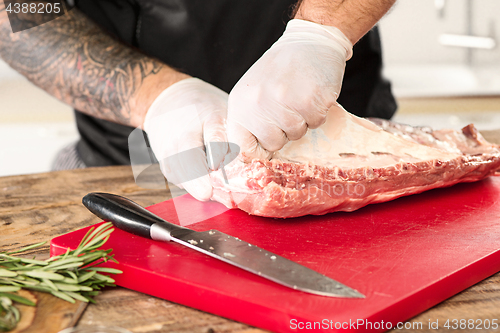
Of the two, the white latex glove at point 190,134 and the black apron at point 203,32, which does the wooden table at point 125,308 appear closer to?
the white latex glove at point 190,134

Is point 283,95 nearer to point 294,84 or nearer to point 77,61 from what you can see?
point 294,84

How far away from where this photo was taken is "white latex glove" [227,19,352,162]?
4.89 ft

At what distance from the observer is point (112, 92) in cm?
240

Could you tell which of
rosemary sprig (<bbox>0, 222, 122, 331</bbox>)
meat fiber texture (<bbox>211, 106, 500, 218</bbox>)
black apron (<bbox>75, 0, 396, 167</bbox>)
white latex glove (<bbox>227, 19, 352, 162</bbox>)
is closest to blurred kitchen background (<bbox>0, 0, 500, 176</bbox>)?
black apron (<bbox>75, 0, 396, 167</bbox>)

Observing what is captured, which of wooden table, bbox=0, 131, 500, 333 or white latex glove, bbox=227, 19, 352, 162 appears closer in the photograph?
wooden table, bbox=0, 131, 500, 333

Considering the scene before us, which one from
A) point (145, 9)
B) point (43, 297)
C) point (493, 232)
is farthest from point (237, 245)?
point (145, 9)

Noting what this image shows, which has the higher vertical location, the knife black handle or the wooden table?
the knife black handle

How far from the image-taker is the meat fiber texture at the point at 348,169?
4.79 feet

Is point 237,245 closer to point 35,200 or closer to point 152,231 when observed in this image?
point 152,231

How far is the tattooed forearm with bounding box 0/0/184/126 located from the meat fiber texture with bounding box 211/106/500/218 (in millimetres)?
1072

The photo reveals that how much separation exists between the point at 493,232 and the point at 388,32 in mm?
6154

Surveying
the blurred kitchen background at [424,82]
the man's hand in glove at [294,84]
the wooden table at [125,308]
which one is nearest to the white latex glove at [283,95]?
the man's hand in glove at [294,84]

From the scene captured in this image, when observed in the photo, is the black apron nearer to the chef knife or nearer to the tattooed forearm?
the tattooed forearm

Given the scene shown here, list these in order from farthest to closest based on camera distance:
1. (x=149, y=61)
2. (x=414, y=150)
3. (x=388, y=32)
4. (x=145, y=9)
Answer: (x=388, y=32) < (x=145, y=9) < (x=149, y=61) < (x=414, y=150)
